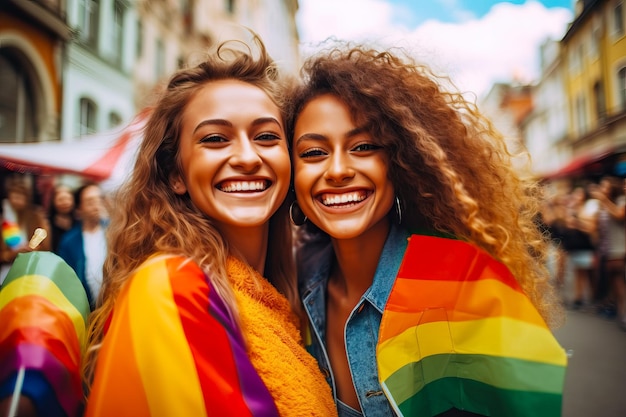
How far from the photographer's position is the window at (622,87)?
1205 mm

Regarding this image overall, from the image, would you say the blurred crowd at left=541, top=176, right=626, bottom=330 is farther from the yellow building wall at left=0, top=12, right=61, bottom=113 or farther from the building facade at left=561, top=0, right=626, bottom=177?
the yellow building wall at left=0, top=12, right=61, bottom=113

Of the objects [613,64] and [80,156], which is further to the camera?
[80,156]

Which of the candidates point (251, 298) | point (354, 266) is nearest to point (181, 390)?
point (251, 298)

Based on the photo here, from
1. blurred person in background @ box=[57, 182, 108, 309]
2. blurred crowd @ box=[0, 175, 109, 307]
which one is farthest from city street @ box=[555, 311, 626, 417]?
blurred person in background @ box=[57, 182, 108, 309]

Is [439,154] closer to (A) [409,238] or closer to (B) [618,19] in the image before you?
(A) [409,238]

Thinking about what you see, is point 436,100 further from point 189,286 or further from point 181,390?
point 181,390

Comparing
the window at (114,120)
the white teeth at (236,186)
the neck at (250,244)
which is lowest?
the neck at (250,244)

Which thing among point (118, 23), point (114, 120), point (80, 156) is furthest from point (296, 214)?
point (80, 156)

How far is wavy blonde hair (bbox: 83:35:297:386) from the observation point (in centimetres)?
140

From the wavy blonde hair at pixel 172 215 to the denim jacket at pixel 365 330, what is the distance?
0.15m

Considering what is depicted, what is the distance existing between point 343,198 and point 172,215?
27.1 inches

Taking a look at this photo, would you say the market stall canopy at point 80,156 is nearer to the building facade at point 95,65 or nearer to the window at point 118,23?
the building facade at point 95,65

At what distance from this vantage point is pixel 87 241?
3434mm

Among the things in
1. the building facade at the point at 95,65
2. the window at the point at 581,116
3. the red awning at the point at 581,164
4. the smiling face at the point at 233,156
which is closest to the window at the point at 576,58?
the window at the point at 581,116
